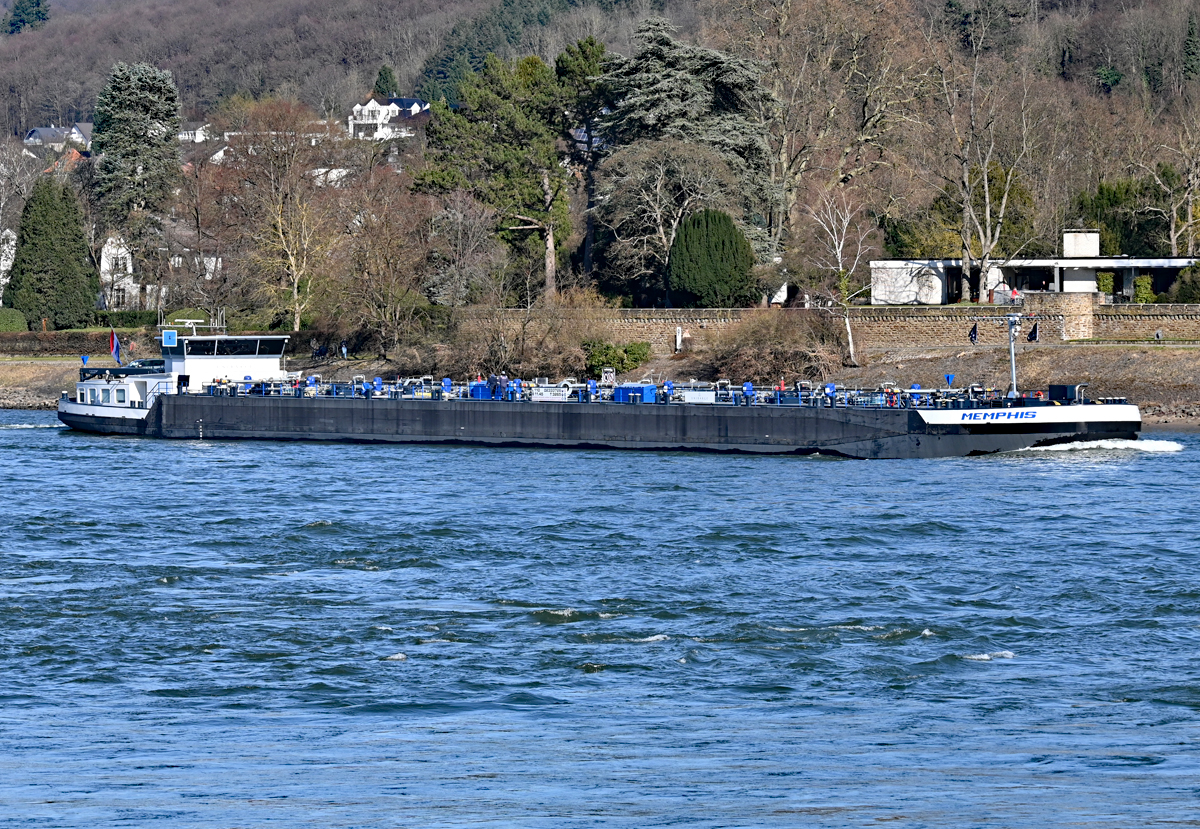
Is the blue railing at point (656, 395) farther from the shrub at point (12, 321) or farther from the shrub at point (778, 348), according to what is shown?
the shrub at point (12, 321)

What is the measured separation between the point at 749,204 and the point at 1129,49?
82.5m

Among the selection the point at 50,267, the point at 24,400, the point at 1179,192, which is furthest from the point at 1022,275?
the point at 50,267

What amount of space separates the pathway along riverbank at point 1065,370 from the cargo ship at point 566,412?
16.7 feet

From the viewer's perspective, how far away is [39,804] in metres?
18.8

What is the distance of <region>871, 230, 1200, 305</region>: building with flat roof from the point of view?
284 feet

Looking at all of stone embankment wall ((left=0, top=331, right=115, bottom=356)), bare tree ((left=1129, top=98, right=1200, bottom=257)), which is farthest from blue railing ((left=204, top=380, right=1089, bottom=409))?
stone embankment wall ((left=0, top=331, right=115, bottom=356))

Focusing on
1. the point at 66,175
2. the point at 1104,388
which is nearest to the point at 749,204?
the point at 1104,388

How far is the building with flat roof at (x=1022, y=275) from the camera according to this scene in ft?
284

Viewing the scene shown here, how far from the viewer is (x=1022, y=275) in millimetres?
89500

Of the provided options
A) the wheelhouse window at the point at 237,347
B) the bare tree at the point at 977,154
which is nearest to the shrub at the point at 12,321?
the wheelhouse window at the point at 237,347

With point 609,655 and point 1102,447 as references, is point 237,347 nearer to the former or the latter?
point 1102,447

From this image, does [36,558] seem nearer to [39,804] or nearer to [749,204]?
[39,804]

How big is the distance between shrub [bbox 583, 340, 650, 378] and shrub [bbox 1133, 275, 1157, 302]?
26584 millimetres

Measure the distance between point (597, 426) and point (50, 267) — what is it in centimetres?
6509
